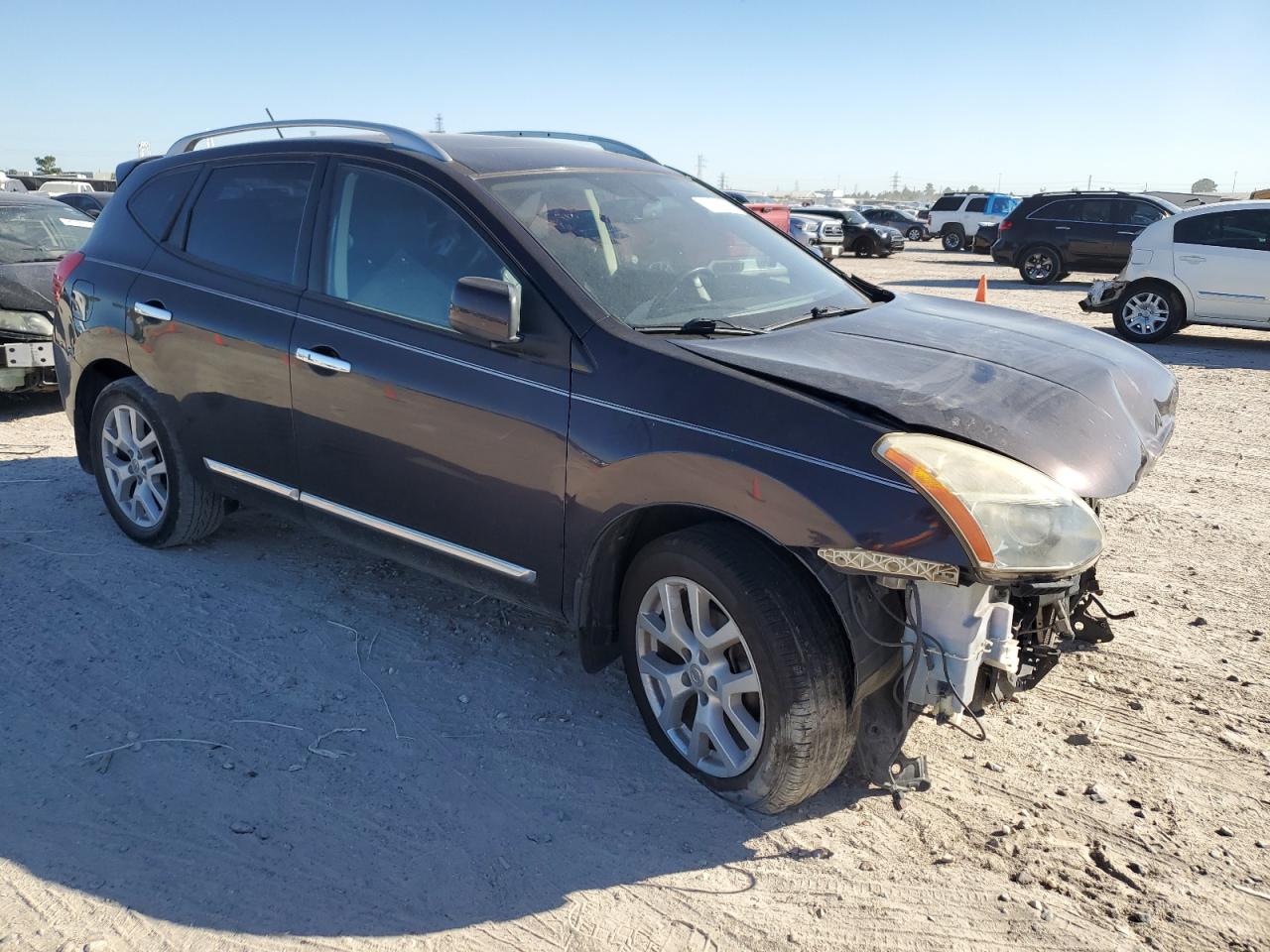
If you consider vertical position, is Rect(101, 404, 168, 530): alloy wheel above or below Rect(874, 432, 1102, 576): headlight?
below

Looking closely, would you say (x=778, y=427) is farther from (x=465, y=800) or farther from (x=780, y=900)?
(x=465, y=800)

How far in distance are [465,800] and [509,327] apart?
1477 millimetres

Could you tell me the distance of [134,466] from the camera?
4.98 m

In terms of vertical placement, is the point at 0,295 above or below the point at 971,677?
above

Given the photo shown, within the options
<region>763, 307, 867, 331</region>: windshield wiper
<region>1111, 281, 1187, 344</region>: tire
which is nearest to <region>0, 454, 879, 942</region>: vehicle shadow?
<region>763, 307, 867, 331</region>: windshield wiper

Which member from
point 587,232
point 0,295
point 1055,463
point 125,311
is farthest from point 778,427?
point 0,295

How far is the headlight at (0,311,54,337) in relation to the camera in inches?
299

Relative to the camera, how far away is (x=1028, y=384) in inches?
125

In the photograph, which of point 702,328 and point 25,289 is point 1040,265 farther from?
point 702,328

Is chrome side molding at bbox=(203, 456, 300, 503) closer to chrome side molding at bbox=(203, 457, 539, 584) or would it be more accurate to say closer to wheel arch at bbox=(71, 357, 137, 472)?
chrome side molding at bbox=(203, 457, 539, 584)

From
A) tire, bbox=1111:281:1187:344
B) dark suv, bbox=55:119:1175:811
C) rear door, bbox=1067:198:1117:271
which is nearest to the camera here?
dark suv, bbox=55:119:1175:811

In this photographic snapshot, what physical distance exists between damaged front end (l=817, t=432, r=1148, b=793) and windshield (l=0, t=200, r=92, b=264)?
8008 mm

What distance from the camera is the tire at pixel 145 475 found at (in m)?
4.77

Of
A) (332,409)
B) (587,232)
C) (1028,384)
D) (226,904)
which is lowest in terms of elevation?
(226,904)
